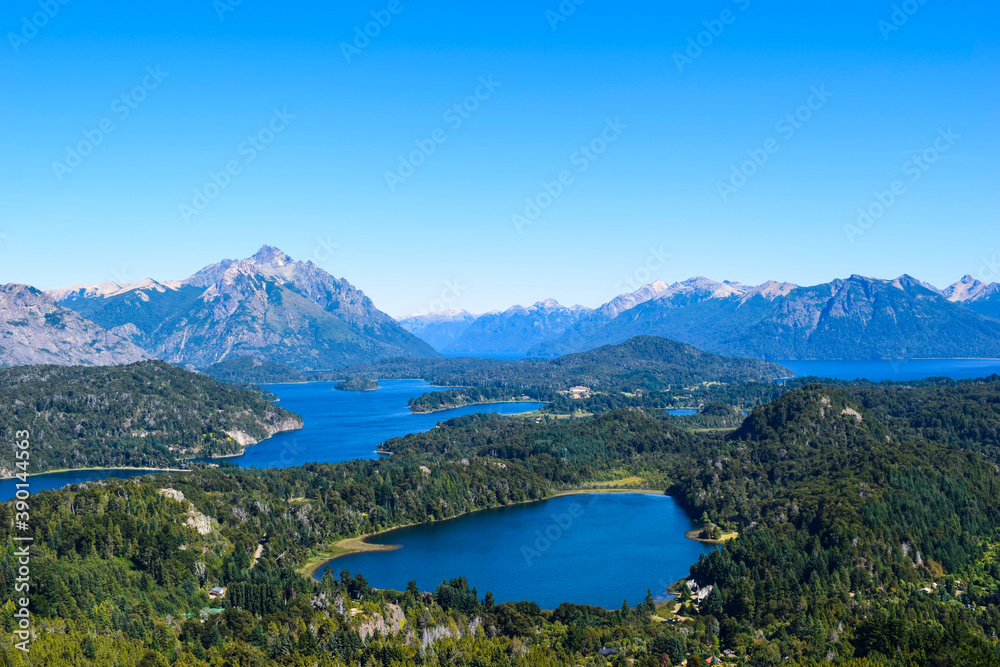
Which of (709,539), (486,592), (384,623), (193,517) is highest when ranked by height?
(193,517)

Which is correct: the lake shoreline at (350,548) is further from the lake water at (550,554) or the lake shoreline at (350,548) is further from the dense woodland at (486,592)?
the lake water at (550,554)

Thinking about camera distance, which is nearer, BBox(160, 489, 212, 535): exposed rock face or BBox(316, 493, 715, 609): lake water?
BBox(316, 493, 715, 609): lake water

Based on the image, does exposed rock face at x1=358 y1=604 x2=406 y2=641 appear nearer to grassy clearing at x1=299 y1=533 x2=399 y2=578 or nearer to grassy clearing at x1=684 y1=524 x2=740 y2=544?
grassy clearing at x1=299 y1=533 x2=399 y2=578

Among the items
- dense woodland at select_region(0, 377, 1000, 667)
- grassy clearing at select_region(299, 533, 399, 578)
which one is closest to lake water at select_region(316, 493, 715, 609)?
grassy clearing at select_region(299, 533, 399, 578)

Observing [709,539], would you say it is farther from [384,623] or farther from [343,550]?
[384,623]

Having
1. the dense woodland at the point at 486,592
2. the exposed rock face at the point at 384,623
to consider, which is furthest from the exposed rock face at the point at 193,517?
the exposed rock face at the point at 384,623

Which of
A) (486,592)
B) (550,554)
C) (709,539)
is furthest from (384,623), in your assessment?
(709,539)

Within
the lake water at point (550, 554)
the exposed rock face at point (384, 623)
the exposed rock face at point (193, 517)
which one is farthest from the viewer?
the exposed rock face at point (193, 517)
